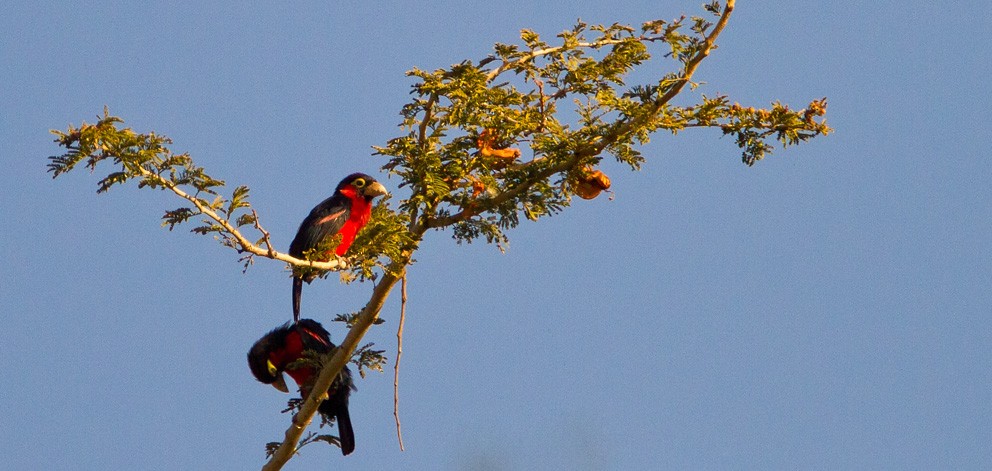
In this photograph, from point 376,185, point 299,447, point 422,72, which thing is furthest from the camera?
point 376,185

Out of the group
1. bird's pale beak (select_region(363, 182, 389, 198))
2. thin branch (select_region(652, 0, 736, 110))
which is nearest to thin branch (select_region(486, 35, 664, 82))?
thin branch (select_region(652, 0, 736, 110))

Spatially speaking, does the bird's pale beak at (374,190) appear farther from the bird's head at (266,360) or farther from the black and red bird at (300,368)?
the bird's head at (266,360)

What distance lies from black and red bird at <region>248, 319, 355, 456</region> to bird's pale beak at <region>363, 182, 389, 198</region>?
41.0 inches

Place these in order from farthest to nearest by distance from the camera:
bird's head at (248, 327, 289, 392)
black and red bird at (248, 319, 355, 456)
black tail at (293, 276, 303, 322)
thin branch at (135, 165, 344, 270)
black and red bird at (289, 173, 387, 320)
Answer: bird's head at (248, 327, 289, 392)
black and red bird at (248, 319, 355, 456)
black tail at (293, 276, 303, 322)
black and red bird at (289, 173, 387, 320)
thin branch at (135, 165, 344, 270)

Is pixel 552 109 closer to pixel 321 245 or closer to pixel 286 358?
pixel 321 245

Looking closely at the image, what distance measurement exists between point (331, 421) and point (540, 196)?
9.35ft

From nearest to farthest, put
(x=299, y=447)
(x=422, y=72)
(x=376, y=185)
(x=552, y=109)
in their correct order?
(x=422, y=72) → (x=552, y=109) → (x=299, y=447) → (x=376, y=185)

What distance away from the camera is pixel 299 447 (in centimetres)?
690

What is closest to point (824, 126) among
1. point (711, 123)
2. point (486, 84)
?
point (711, 123)

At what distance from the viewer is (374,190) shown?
26.1 ft

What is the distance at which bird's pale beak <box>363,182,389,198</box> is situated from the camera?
7.96 meters

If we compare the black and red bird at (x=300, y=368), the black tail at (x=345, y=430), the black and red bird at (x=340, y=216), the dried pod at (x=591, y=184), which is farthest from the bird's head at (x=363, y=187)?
the dried pod at (x=591, y=184)

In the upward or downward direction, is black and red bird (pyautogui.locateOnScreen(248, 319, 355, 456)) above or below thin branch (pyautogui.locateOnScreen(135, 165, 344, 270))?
above

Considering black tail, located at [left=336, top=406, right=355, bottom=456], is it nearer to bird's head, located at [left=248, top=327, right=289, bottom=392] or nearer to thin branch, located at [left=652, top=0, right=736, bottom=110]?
bird's head, located at [left=248, top=327, right=289, bottom=392]
